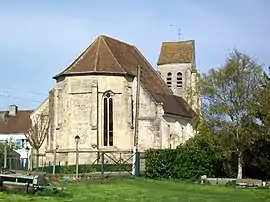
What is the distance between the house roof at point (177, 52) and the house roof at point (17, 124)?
21900mm

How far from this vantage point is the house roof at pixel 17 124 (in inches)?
3187

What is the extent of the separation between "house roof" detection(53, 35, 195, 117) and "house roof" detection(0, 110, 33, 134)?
2272 centimetres

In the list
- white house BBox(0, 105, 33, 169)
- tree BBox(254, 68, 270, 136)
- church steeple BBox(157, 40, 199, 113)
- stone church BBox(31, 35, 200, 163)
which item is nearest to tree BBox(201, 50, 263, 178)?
tree BBox(254, 68, 270, 136)

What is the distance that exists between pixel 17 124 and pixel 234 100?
51.0 meters

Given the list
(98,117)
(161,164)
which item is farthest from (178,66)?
(161,164)

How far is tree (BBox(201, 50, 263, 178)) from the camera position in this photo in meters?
36.5

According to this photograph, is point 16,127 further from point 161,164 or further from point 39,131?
point 161,164

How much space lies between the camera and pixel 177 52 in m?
73.2

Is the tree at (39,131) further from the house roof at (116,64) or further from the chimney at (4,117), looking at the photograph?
the chimney at (4,117)

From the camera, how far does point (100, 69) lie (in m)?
56.1

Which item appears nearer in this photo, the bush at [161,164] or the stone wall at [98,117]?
the bush at [161,164]

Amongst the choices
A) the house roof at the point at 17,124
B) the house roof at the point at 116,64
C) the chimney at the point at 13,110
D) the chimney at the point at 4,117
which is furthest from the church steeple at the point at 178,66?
the chimney at the point at 4,117

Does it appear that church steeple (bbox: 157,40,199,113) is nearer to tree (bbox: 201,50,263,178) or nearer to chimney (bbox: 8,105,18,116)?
chimney (bbox: 8,105,18,116)

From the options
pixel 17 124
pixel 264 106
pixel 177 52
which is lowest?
pixel 264 106
